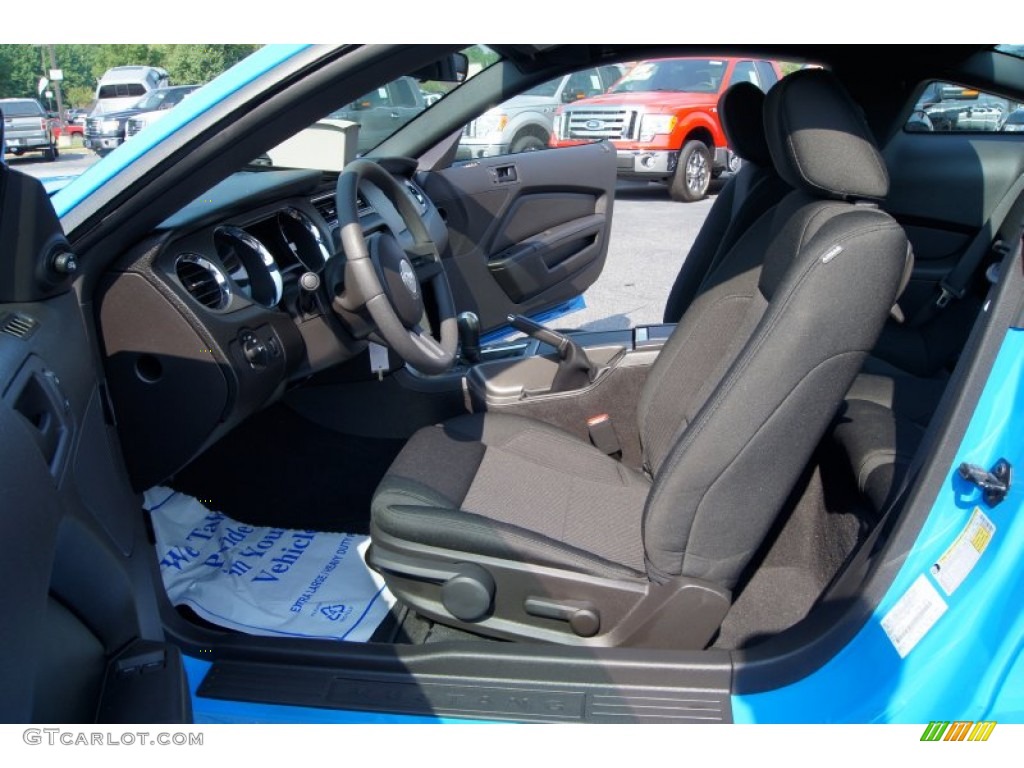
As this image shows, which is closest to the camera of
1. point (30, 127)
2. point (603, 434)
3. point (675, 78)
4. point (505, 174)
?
point (30, 127)

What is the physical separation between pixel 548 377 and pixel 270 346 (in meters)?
0.90

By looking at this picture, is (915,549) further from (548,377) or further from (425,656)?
(548,377)

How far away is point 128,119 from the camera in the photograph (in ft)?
6.46

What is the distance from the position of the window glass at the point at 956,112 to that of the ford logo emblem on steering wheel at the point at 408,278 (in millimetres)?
1705

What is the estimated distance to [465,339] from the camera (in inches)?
103

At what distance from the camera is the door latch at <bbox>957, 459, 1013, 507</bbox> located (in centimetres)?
111

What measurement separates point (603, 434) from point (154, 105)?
138 cm

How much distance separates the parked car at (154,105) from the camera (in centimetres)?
154

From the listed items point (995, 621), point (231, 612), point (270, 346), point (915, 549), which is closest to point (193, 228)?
point (270, 346)

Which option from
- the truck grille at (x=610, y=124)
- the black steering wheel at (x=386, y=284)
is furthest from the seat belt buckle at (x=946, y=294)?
the truck grille at (x=610, y=124)

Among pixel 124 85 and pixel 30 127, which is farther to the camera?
pixel 124 85

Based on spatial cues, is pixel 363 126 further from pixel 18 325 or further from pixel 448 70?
pixel 18 325

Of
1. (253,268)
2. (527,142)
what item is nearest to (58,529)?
(253,268)
